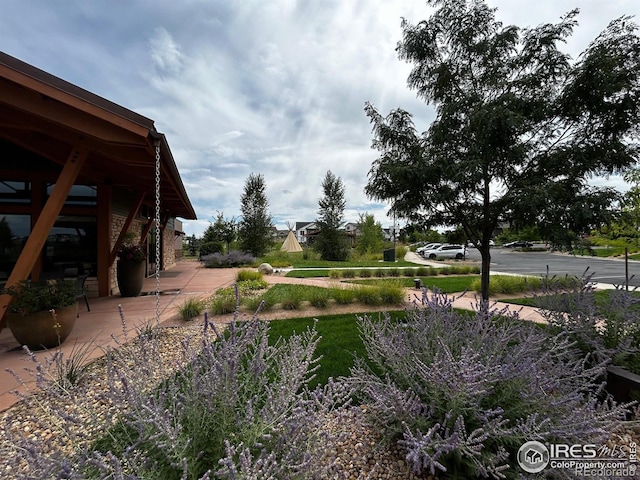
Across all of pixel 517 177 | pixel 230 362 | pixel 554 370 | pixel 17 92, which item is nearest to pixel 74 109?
pixel 17 92

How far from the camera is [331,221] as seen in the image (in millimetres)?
22812

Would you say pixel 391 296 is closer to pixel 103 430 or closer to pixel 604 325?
pixel 604 325

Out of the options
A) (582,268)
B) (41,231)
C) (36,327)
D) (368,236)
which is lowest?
(582,268)

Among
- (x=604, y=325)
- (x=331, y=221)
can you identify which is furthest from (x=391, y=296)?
(x=331, y=221)

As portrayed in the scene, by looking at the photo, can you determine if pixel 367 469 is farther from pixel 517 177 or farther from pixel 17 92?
pixel 17 92

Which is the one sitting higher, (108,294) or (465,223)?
(465,223)

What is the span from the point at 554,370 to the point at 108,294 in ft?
27.8

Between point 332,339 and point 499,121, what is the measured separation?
3586 millimetres

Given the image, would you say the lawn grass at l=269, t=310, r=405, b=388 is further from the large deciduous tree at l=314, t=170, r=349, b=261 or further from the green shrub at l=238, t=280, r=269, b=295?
the large deciduous tree at l=314, t=170, r=349, b=261

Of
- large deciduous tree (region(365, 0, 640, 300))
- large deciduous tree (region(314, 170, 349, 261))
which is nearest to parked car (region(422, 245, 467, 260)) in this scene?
large deciduous tree (region(314, 170, 349, 261))

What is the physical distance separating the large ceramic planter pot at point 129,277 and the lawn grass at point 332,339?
398 cm

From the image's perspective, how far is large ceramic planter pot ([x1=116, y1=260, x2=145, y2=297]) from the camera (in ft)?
23.0

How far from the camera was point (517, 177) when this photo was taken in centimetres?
425

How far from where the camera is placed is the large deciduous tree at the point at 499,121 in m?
3.62
